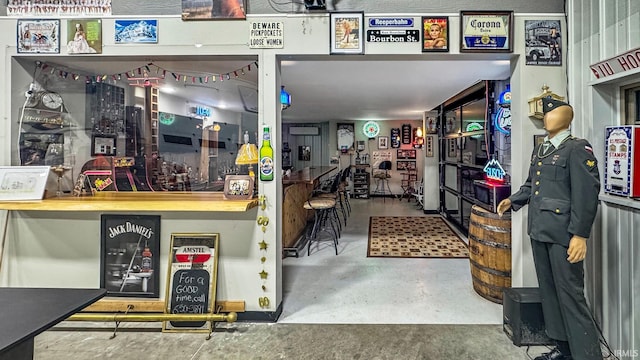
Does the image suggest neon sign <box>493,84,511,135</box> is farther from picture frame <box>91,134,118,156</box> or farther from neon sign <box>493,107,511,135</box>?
picture frame <box>91,134,118,156</box>

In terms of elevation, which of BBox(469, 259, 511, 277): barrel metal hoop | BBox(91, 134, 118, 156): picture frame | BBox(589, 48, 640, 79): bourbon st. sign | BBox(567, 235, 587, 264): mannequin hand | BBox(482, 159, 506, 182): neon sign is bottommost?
BBox(469, 259, 511, 277): barrel metal hoop

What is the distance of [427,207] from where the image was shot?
6.95 metres

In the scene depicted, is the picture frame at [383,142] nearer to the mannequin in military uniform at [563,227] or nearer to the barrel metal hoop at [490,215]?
the barrel metal hoop at [490,215]

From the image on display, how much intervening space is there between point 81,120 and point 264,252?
7.63 ft

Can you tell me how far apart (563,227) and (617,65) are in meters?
1.03

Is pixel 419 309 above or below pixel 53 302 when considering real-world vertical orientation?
below

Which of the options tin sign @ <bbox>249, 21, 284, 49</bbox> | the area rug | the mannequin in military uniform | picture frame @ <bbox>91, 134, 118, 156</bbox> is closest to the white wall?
the mannequin in military uniform

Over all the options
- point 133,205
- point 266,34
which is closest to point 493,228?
point 266,34

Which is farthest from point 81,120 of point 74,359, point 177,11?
point 74,359

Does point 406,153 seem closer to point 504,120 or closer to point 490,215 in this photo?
point 504,120

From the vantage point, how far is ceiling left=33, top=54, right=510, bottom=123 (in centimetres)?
254

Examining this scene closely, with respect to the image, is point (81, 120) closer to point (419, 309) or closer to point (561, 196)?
point (419, 309)

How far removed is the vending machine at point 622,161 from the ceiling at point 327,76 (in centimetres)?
93

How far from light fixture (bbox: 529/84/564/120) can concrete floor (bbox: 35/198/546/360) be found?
1.60 m
